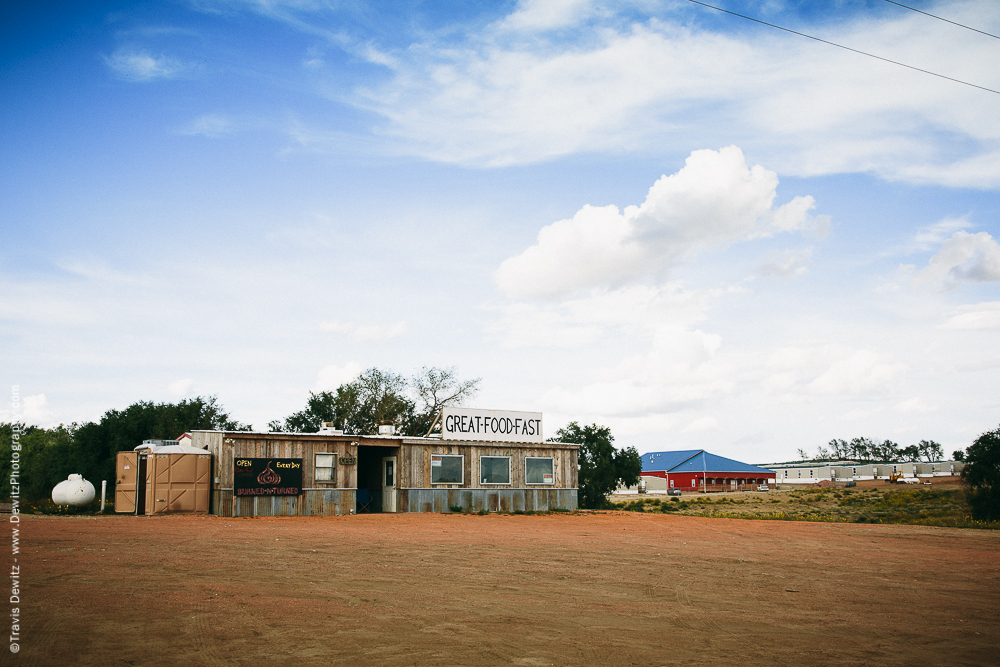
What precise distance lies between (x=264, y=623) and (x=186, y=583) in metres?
2.73

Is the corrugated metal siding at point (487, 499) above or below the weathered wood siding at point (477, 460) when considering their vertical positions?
below

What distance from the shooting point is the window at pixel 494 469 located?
30609mm

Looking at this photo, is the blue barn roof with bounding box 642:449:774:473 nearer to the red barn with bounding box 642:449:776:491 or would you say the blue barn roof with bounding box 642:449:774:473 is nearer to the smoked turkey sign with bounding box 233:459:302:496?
the red barn with bounding box 642:449:776:491

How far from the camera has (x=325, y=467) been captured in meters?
26.4

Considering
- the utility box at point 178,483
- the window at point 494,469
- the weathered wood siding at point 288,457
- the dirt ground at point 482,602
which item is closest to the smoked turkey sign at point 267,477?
the weathered wood siding at point 288,457

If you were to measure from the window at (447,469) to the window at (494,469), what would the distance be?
103cm

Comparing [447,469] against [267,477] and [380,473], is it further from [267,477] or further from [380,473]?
[267,477]

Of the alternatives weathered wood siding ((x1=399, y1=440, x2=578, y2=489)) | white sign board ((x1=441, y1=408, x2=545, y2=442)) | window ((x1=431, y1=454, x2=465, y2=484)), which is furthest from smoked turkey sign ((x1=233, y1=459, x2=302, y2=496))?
white sign board ((x1=441, y1=408, x2=545, y2=442))

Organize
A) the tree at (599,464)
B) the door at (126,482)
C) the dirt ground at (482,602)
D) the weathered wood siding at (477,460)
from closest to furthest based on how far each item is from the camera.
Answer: the dirt ground at (482,602) < the door at (126,482) < the weathered wood siding at (477,460) < the tree at (599,464)

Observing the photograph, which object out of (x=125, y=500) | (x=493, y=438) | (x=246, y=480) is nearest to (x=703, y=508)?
(x=493, y=438)

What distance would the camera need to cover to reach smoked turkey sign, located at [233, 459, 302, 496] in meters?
24.2

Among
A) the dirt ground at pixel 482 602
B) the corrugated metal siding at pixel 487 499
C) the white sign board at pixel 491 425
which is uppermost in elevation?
the white sign board at pixel 491 425

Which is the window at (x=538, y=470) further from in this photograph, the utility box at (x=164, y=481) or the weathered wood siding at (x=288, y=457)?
the utility box at (x=164, y=481)

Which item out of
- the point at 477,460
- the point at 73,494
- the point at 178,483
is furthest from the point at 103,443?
the point at 477,460
